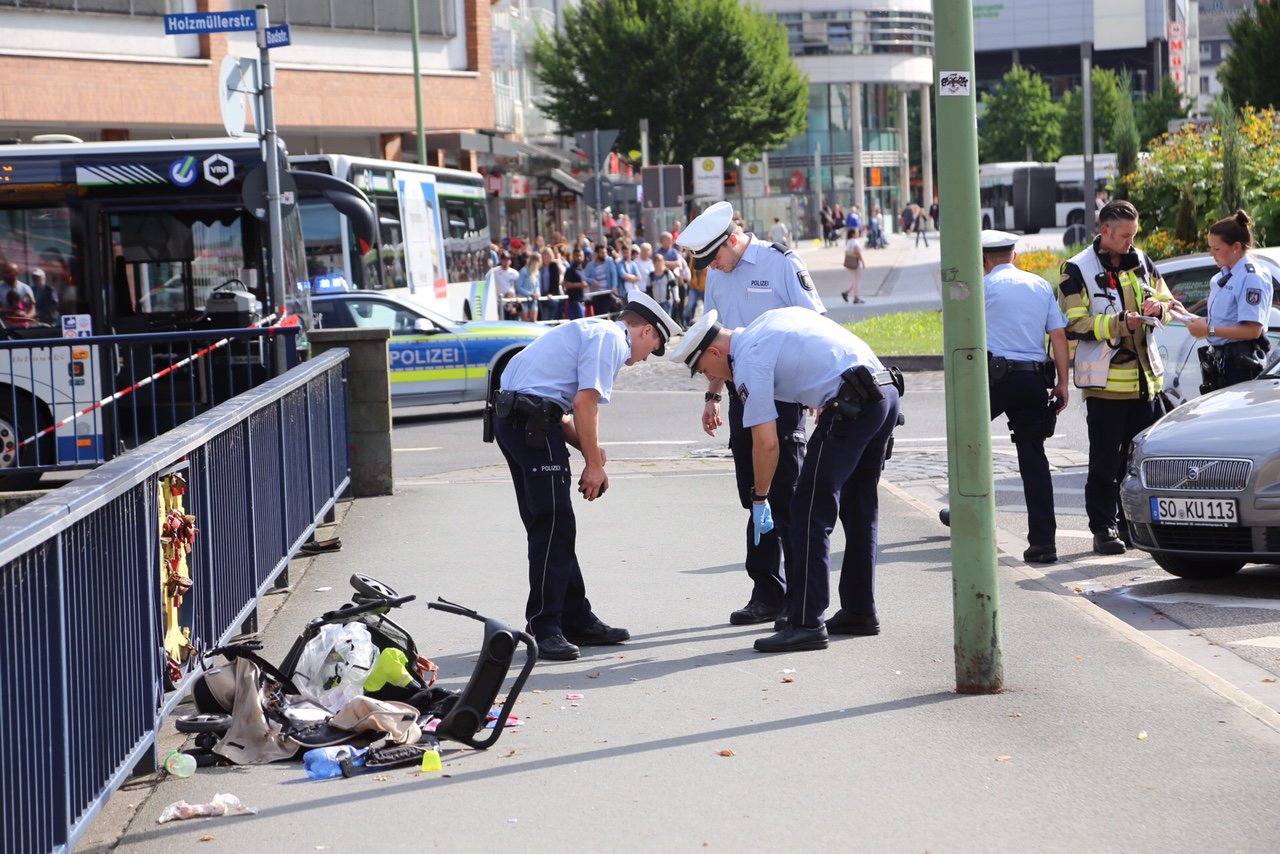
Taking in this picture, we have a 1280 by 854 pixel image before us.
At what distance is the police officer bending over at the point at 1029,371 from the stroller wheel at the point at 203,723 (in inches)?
192

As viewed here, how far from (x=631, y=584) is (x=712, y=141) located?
51690 mm

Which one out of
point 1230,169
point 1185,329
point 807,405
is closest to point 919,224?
point 1230,169

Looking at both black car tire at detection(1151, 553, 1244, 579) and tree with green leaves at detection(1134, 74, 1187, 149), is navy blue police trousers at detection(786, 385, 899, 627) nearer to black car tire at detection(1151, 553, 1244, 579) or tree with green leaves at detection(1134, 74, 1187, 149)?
black car tire at detection(1151, 553, 1244, 579)

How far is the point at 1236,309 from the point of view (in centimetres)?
1005

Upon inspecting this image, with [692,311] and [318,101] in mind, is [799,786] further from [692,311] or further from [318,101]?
[318,101]

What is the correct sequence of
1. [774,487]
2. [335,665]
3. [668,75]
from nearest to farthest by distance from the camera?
[335,665]
[774,487]
[668,75]

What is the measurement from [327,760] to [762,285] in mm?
3398

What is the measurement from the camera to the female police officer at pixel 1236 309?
998 cm

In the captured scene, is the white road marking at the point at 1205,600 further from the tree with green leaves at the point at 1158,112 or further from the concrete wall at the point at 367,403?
the tree with green leaves at the point at 1158,112

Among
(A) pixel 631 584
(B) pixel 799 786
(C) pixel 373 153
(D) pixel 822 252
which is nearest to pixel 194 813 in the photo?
(B) pixel 799 786

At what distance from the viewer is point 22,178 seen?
16266 millimetres

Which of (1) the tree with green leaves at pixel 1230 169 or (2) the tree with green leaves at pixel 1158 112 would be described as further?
(2) the tree with green leaves at pixel 1158 112

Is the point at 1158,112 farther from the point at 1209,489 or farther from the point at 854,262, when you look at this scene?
the point at 1209,489

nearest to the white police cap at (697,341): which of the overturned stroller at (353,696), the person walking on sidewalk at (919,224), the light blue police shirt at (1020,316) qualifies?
the overturned stroller at (353,696)
